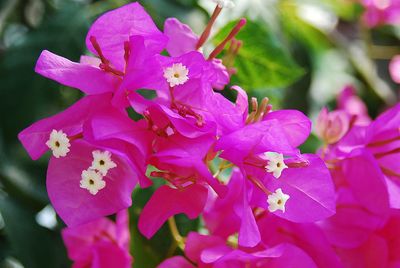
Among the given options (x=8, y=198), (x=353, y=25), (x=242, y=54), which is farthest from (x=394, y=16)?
(x=8, y=198)

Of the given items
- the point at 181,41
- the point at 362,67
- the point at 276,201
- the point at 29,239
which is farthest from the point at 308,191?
the point at 362,67

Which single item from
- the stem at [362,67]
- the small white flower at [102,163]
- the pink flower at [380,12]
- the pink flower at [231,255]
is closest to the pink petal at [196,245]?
the pink flower at [231,255]

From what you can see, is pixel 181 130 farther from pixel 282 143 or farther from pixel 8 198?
pixel 8 198

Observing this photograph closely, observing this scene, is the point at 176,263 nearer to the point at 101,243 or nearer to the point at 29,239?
the point at 101,243

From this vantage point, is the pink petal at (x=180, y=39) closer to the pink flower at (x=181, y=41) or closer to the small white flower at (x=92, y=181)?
the pink flower at (x=181, y=41)

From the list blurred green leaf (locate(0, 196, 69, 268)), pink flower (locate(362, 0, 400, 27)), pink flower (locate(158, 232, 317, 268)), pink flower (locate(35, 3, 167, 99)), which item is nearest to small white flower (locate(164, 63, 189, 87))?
pink flower (locate(35, 3, 167, 99))
